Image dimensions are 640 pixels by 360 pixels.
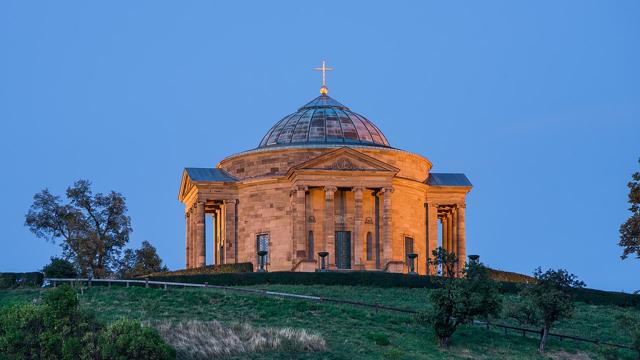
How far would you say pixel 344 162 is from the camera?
99.6 metres

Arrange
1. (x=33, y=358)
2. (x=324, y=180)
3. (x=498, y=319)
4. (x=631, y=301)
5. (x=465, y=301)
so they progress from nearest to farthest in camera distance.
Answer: (x=33, y=358) → (x=465, y=301) → (x=498, y=319) → (x=631, y=301) → (x=324, y=180)

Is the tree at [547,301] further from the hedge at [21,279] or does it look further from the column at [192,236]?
the column at [192,236]

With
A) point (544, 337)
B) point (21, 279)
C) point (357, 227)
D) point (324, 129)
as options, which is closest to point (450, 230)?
point (357, 227)

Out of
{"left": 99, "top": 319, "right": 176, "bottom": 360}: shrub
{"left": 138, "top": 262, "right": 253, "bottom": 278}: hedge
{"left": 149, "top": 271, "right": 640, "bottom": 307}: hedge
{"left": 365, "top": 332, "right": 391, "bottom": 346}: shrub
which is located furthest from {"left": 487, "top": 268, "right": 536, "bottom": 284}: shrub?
{"left": 99, "top": 319, "right": 176, "bottom": 360}: shrub

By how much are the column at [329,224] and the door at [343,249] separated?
2.18ft

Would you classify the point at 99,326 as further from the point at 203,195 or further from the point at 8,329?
the point at 203,195

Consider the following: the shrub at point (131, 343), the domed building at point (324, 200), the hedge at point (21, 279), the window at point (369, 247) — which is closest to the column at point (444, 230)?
the domed building at point (324, 200)

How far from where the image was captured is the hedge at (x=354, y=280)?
88.3m

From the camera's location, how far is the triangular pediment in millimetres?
99312

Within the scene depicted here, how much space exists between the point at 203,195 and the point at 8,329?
129 ft

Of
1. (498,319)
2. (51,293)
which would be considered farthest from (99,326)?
(498,319)

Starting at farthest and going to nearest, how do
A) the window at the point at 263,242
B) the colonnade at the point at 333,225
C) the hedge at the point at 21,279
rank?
the window at the point at 263,242
the colonnade at the point at 333,225
the hedge at the point at 21,279

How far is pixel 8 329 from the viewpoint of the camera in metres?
65.3

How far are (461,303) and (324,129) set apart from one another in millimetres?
36191
